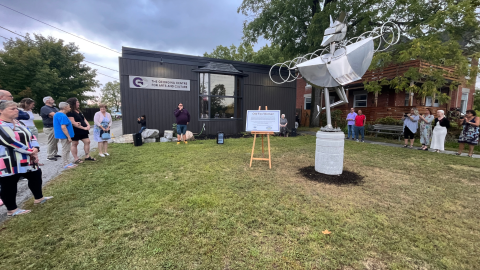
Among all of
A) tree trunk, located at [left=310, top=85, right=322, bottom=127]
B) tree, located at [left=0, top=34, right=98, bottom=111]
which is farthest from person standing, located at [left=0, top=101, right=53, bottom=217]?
tree, located at [left=0, top=34, right=98, bottom=111]

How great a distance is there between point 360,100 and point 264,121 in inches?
602

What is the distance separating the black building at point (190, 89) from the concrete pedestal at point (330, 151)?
710 cm

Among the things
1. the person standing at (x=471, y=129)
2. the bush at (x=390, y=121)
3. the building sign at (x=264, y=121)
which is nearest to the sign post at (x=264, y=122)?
the building sign at (x=264, y=121)

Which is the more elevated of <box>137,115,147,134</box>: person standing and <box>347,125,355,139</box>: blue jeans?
<box>137,115,147,134</box>: person standing

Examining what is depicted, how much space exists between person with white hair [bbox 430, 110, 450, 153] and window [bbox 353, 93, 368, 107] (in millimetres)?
10271

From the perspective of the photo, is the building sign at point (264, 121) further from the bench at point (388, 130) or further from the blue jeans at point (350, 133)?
the bench at point (388, 130)

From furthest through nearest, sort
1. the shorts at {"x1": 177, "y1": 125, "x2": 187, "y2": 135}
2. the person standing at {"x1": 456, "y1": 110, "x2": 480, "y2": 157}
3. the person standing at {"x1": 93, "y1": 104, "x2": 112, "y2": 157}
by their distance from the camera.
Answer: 1. the shorts at {"x1": 177, "y1": 125, "x2": 187, "y2": 135}
2. the person standing at {"x1": 456, "y1": 110, "x2": 480, "y2": 157}
3. the person standing at {"x1": 93, "y1": 104, "x2": 112, "y2": 157}

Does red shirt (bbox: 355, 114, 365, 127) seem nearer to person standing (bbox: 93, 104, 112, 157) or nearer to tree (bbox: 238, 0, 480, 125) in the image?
tree (bbox: 238, 0, 480, 125)

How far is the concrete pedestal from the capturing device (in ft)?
13.8

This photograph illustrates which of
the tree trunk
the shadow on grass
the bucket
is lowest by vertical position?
the shadow on grass

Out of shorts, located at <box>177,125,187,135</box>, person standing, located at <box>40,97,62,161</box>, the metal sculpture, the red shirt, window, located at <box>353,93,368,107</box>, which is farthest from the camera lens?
window, located at <box>353,93,368,107</box>

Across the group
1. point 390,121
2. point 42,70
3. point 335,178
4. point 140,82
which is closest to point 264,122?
point 335,178

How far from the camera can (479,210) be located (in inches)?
117

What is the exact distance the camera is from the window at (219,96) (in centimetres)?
1040
